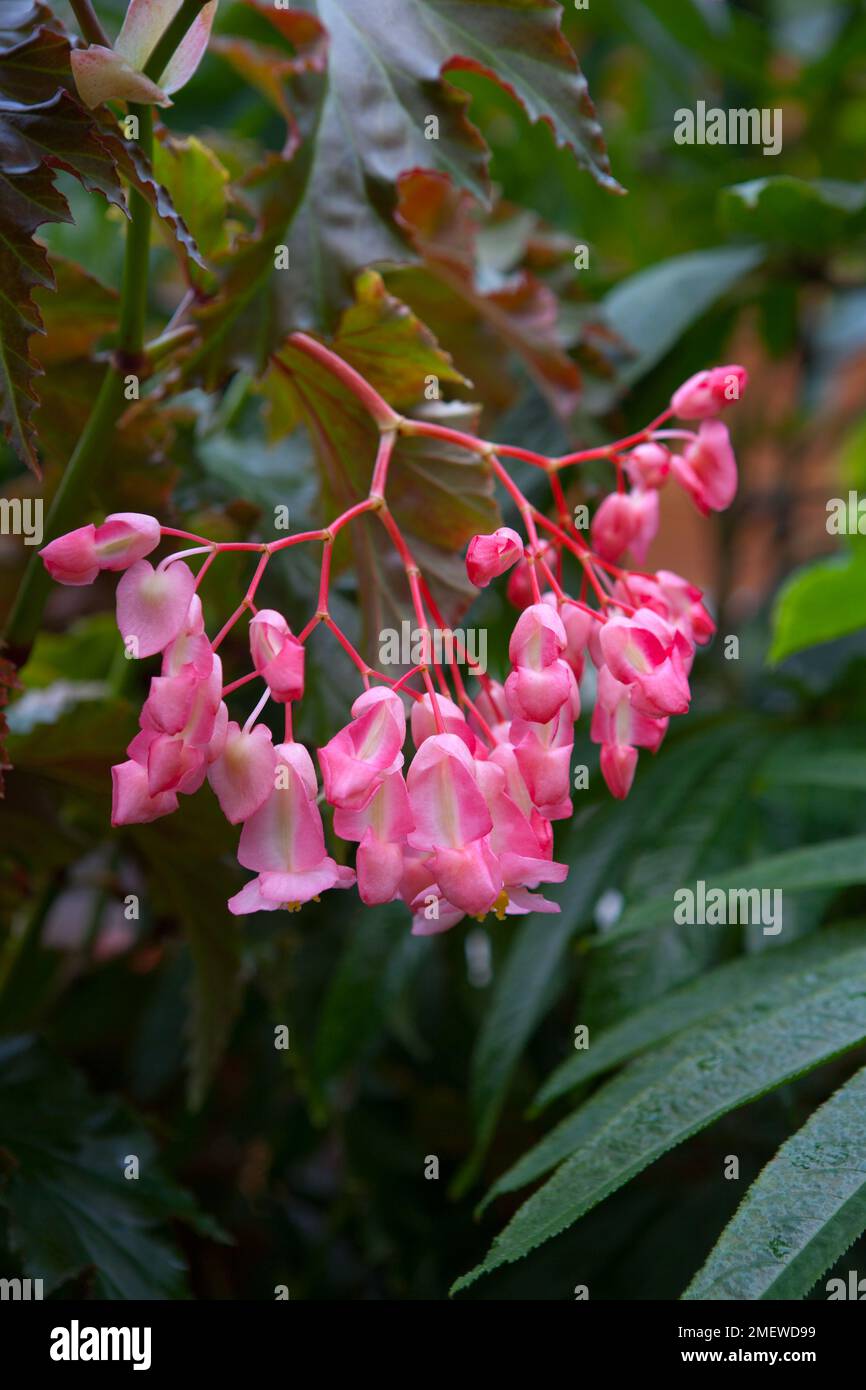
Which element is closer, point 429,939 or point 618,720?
point 618,720

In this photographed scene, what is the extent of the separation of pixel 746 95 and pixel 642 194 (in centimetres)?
21

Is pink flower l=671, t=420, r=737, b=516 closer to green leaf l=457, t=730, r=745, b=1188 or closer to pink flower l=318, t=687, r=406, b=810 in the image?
pink flower l=318, t=687, r=406, b=810

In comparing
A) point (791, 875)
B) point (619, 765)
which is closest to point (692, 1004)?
point (791, 875)

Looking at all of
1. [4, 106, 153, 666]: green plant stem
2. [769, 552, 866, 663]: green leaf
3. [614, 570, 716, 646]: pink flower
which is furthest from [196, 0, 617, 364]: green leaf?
[769, 552, 866, 663]: green leaf

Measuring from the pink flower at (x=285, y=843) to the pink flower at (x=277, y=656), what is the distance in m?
0.02

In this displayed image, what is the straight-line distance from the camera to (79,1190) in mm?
503

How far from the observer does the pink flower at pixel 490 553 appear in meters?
0.35

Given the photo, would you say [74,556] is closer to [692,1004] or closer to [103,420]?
[103,420]

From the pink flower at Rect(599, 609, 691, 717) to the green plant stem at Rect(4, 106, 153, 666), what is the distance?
20 centimetres

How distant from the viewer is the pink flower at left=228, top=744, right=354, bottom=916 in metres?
0.33

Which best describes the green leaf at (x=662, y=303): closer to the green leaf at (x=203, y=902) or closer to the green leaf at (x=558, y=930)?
the green leaf at (x=558, y=930)

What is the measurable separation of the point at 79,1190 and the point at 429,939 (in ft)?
0.89
